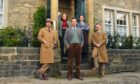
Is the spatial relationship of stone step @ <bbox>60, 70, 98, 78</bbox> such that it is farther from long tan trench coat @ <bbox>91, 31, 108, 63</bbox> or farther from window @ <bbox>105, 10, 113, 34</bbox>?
window @ <bbox>105, 10, 113, 34</bbox>

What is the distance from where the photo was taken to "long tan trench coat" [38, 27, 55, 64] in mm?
11078

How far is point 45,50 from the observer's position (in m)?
11.1

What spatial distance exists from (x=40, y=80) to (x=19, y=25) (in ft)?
14.8

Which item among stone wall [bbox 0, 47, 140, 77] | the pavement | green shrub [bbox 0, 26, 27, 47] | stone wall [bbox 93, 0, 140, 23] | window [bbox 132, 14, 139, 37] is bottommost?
the pavement

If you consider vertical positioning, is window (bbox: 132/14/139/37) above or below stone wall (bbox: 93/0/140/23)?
below

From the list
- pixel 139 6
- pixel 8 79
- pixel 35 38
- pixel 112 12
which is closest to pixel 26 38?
pixel 35 38

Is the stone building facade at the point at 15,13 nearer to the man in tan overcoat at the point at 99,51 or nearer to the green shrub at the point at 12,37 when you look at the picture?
the green shrub at the point at 12,37

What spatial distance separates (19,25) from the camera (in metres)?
14.4

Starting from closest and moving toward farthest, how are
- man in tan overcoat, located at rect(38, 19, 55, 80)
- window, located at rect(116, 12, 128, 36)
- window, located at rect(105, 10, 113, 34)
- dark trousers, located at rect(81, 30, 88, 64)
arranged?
man in tan overcoat, located at rect(38, 19, 55, 80)
dark trousers, located at rect(81, 30, 88, 64)
window, located at rect(105, 10, 113, 34)
window, located at rect(116, 12, 128, 36)

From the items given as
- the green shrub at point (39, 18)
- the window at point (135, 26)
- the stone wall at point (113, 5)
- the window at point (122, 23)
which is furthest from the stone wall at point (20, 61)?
the window at point (135, 26)

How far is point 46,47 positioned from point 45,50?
13 cm

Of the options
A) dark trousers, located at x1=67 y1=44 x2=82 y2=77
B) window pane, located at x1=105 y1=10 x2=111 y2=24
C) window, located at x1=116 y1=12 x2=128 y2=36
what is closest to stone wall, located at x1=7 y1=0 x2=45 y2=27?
dark trousers, located at x1=67 y1=44 x2=82 y2=77

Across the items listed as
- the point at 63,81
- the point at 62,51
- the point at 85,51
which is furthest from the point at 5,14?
the point at 63,81

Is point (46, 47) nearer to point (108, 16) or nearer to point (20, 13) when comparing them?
point (20, 13)
